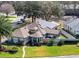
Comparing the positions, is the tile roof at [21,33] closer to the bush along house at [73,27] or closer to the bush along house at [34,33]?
the bush along house at [34,33]

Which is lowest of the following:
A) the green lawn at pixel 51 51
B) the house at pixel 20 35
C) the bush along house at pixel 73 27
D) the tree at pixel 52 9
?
the green lawn at pixel 51 51

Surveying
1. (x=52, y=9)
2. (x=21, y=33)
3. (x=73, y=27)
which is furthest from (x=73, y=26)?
(x=21, y=33)

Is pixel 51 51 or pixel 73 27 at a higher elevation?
pixel 73 27

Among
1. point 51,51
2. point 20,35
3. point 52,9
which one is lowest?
point 51,51

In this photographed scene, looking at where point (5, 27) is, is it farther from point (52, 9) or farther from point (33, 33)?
point (52, 9)

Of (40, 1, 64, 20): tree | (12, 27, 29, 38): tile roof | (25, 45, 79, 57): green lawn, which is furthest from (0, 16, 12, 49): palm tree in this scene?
(40, 1, 64, 20): tree

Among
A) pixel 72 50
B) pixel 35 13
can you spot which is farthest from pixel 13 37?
pixel 72 50

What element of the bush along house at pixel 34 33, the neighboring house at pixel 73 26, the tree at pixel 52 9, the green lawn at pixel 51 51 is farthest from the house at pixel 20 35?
the neighboring house at pixel 73 26
